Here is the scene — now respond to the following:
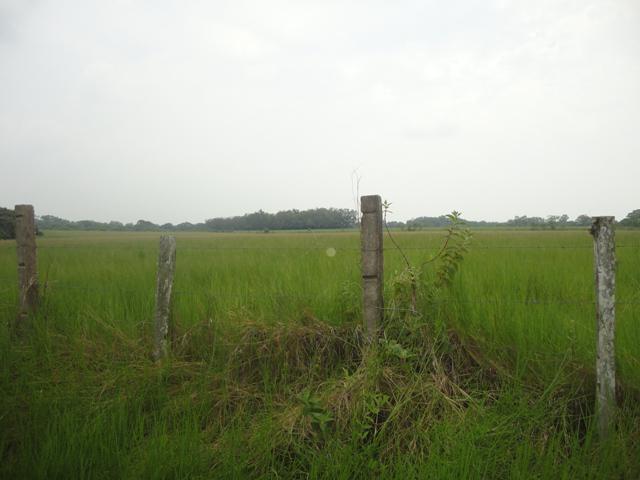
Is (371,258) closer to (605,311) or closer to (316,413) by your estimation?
(316,413)

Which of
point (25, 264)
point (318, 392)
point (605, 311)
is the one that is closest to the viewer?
point (605, 311)

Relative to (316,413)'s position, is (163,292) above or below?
above

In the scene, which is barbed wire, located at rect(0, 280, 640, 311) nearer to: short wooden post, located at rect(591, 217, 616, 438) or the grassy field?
the grassy field

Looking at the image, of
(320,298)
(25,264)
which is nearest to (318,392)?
(320,298)

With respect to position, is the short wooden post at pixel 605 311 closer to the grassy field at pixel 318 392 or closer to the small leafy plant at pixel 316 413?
the grassy field at pixel 318 392

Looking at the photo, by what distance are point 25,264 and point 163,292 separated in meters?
1.74

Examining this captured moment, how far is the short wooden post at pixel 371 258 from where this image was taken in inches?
104

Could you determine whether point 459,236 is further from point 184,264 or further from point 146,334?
point 184,264

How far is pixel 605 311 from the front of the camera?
218 cm

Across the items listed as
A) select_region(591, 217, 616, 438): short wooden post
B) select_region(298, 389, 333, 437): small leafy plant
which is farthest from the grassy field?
select_region(591, 217, 616, 438): short wooden post

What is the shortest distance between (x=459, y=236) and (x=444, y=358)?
0.93 metres

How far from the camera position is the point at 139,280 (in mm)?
5031

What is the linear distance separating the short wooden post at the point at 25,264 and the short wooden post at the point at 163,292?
1.64 m

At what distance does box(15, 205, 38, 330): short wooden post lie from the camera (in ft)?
12.1
